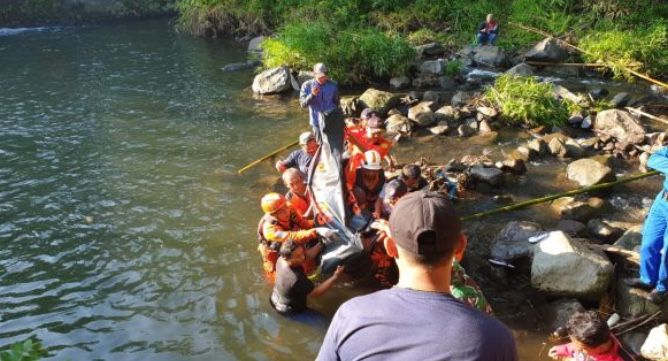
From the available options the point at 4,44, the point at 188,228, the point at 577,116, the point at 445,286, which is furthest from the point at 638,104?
the point at 4,44

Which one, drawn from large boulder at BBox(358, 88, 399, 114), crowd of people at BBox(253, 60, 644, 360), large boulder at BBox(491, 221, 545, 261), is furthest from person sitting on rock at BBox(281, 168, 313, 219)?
large boulder at BBox(358, 88, 399, 114)

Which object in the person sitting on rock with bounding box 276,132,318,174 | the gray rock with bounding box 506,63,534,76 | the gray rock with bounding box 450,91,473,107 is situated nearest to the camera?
the person sitting on rock with bounding box 276,132,318,174

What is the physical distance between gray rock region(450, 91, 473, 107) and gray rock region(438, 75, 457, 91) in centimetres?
126

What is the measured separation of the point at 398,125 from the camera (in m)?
13.5

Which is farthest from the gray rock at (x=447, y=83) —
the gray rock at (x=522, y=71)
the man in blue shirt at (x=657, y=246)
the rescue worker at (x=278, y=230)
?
the man in blue shirt at (x=657, y=246)

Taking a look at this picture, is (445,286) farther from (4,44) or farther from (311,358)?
(4,44)

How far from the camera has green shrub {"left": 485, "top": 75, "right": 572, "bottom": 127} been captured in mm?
13305

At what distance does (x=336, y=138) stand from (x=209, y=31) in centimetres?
2179

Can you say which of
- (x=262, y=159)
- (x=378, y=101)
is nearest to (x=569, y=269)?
(x=262, y=159)

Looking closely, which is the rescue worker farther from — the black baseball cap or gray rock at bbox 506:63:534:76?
gray rock at bbox 506:63:534:76

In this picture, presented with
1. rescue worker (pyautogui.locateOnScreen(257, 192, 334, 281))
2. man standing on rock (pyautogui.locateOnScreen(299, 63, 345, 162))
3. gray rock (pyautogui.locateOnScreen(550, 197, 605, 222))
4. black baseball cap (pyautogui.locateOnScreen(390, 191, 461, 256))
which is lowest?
gray rock (pyautogui.locateOnScreen(550, 197, 605, 222))

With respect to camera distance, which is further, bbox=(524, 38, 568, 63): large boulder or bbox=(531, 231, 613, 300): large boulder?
bbox=(524, 38, 568, 63): large boulder

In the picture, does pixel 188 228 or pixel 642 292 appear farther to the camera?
pixel 188 228

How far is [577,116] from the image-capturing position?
13289 mm
